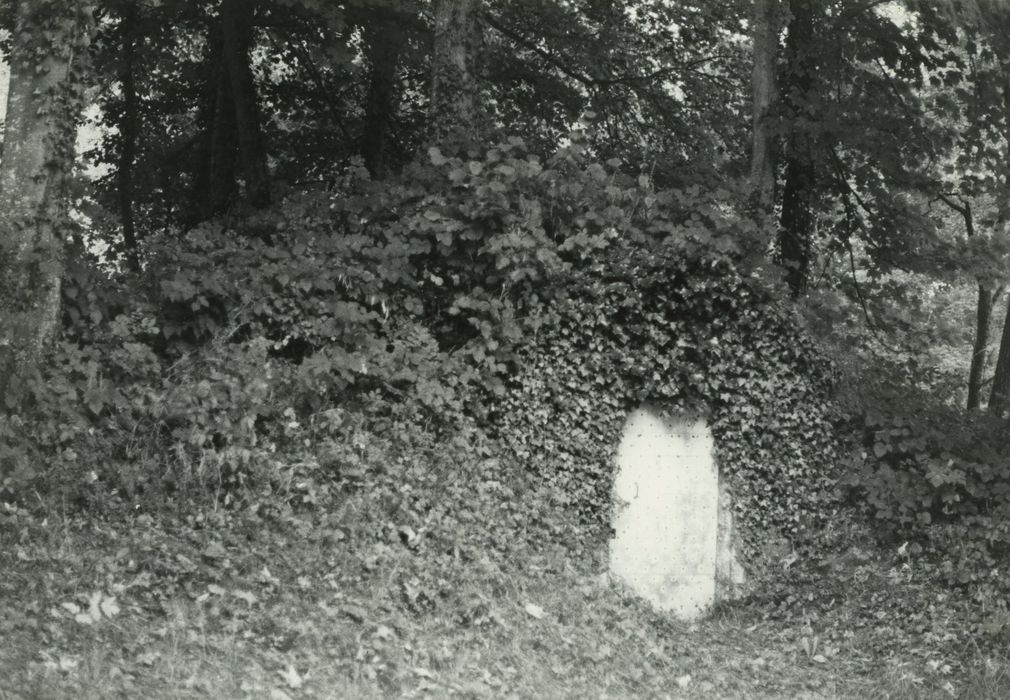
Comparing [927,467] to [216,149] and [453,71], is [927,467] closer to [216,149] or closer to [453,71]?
[453,71]

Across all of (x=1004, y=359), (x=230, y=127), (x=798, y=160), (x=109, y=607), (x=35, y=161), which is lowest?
(x=109, y=607)

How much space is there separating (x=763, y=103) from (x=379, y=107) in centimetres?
639

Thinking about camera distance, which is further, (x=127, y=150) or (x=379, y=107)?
(x=127, y=150)

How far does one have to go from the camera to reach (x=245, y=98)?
53.0 feet

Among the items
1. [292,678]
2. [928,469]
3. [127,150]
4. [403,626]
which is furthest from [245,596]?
[127,150]

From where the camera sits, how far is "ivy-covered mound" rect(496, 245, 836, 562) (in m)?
11.0

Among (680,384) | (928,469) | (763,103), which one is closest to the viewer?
(928,469)

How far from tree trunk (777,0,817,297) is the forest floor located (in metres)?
4.88

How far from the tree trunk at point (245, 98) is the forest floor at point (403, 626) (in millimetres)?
8598

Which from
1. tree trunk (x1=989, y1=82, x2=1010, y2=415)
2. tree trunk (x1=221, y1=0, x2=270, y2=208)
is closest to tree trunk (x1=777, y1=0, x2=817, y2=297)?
tree trunk (x1=989, y1=82, x2=1010, y2=415)

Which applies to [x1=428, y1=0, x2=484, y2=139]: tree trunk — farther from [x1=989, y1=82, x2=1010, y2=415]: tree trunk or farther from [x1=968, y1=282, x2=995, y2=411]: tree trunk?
[x1=968, y1=282, x2=995, y2=411]: tree trunk

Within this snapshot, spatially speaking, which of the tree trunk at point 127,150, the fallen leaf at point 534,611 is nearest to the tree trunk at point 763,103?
the fallen leaf at point 534,611

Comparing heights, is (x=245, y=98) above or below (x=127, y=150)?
above

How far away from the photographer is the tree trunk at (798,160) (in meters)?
14.0
